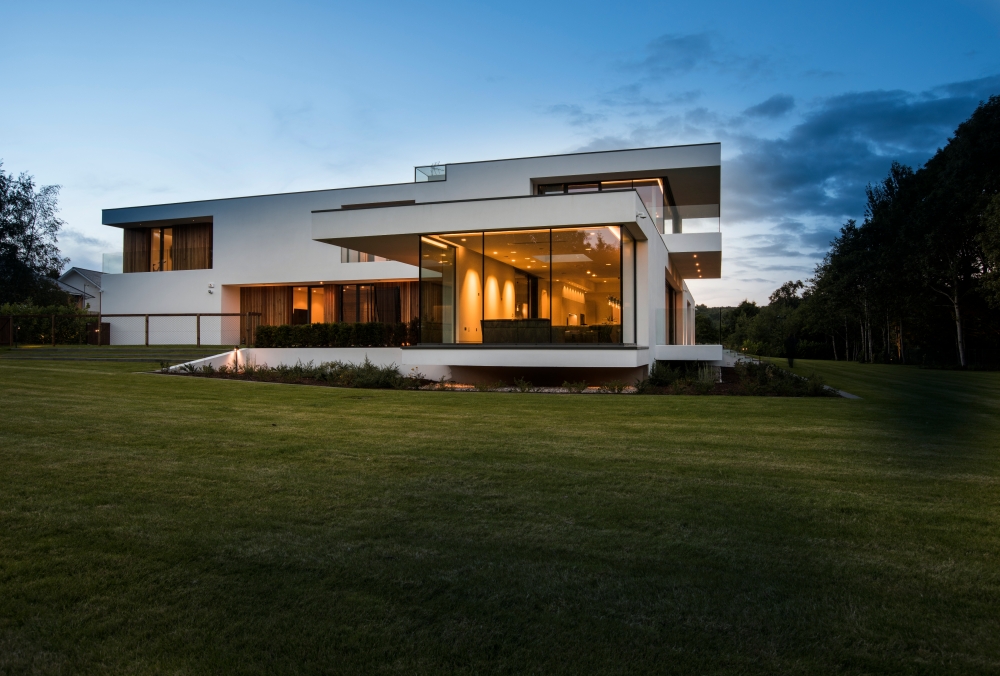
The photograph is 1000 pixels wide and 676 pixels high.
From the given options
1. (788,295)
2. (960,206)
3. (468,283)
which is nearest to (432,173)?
(468,283)

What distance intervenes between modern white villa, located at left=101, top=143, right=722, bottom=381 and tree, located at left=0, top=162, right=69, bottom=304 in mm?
6096

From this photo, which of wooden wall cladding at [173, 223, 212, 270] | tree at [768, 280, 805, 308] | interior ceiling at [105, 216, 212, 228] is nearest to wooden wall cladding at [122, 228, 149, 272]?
interior ceiling at [105, 216, 212, 228]

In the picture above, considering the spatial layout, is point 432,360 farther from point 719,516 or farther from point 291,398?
point 719,516

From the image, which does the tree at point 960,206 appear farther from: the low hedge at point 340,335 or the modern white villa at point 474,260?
the low hedge at point 340,335

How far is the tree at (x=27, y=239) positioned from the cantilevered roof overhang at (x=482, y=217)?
23.1 meters

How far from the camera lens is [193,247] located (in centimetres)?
2888

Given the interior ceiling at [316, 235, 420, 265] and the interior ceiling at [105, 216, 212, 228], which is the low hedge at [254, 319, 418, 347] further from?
the interior ceiling at [105, 216, 212, 228]

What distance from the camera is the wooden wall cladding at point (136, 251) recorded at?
29.4 meters

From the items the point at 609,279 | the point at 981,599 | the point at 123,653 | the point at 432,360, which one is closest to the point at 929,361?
the point at 609,279

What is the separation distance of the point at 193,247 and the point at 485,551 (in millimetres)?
29024

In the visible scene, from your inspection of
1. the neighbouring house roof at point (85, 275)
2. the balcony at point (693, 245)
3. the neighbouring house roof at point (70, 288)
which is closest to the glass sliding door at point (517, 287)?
the balcony at point (693, 245)

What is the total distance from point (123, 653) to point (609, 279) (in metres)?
14.3

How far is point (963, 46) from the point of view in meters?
16.3

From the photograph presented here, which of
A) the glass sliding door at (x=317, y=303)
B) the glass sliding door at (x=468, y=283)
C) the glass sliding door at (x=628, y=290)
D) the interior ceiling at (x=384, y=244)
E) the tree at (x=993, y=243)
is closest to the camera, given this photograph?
the glass sliding door at (x=628, y=290)
